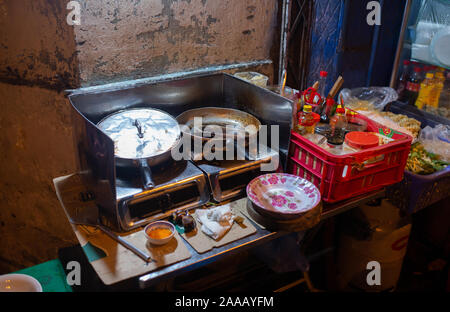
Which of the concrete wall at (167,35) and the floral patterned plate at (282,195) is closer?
the floral patterned plate at (282,195)

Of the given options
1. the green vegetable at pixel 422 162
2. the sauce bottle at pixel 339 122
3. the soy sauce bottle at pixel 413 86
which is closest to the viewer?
the sauce bottle at pixel 339 122

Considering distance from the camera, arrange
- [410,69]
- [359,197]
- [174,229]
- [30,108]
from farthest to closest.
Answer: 1. [410,69]
2. [30,108]
3. [359,197]
4. [174,229]

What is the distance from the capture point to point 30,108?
2.59 metres

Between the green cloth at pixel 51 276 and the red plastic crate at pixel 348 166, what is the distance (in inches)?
59.8

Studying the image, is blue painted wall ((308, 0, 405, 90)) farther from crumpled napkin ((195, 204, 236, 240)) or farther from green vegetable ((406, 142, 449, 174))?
crumpled napkin ((195, 204, 236, 240))

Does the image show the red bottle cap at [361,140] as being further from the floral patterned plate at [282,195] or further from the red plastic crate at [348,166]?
the floral patterned plate at [282,195]

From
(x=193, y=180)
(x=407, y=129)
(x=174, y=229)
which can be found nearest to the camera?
(x=174, y=229)

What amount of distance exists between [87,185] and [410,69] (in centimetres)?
287

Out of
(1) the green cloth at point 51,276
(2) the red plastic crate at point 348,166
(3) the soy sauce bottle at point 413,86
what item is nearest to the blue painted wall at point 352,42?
(3) the soy sauce bottle at point 413,86

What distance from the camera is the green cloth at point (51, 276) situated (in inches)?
87.2
